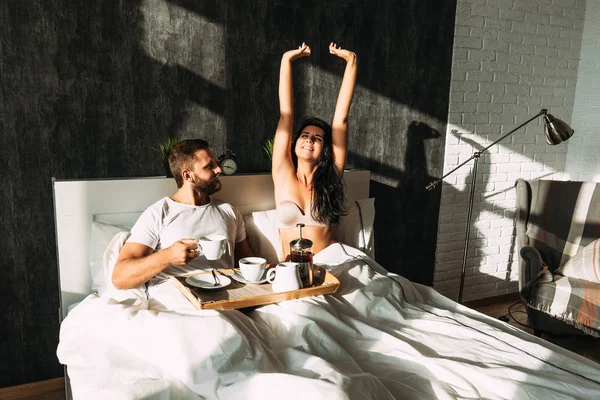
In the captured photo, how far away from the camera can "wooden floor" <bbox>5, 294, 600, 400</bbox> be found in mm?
2494

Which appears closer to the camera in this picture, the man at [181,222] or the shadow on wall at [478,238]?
the man at [181,222]

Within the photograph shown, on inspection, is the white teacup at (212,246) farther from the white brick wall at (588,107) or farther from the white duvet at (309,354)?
the white brick wall at (588,107)

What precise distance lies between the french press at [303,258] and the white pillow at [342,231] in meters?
0.58

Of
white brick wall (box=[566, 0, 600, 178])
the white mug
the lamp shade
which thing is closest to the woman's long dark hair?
the white mug

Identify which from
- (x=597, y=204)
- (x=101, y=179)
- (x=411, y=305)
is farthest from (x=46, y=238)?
(x=597, y=204)

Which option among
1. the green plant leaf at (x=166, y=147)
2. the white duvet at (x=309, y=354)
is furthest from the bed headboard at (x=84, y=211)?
the white duvet at (x=309, y=354)

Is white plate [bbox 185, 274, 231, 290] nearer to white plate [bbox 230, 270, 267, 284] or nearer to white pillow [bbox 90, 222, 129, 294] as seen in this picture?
white plate [bbox 230, 270, 267, 284]

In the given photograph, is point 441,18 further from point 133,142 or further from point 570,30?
point 133,142

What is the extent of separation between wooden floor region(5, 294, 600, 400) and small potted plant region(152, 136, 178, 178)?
1.26 metres

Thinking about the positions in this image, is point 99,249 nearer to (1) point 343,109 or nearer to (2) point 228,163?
(2) point 228,163

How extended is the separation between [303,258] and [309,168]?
754mm

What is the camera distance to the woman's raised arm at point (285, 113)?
249 cm

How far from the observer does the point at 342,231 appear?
8.93ft

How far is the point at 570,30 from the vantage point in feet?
12.4
